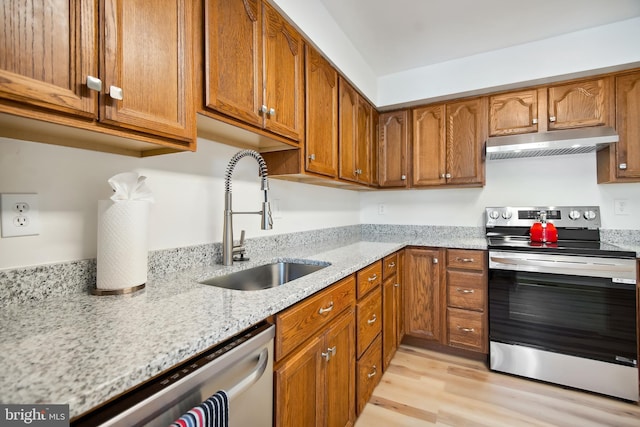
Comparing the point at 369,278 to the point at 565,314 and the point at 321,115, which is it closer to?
the point at 321,115

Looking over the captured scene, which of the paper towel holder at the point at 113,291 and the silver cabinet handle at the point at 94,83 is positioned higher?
the silver cabinet handle at the point at 94,83

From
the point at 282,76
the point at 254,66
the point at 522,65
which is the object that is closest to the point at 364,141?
the point at 282,76

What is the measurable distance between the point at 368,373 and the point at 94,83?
1822 mm

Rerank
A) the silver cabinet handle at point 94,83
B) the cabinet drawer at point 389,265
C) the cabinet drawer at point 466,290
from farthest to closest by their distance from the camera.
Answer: the cabinet drawer at point 466,290
the cabinet drawer at point 389,265
the silver cabinet handle at point 94,83

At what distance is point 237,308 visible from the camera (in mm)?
831

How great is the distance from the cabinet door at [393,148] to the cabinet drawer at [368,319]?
49.8 inches

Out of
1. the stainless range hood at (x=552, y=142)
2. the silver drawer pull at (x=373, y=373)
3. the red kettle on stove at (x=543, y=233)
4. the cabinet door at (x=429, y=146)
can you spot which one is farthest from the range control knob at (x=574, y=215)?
the silver drawer pull at (x=373, y=373)

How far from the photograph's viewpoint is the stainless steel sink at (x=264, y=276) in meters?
1.32

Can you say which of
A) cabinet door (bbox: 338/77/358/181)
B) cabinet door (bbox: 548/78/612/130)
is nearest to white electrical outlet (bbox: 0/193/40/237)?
cabinet door (bbox: 338/77/358/181)

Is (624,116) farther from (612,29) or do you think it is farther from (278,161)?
(278,161)

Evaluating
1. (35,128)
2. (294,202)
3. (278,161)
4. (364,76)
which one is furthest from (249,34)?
(364,76)

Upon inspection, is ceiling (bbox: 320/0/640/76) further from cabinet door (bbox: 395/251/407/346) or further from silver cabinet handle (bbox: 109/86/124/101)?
cabinet door (bbox: 395/251/407/346)

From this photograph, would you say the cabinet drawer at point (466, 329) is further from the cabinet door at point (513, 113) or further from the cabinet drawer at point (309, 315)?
the cabinet door at point (513, 113)

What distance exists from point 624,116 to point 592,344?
62.9 inches
